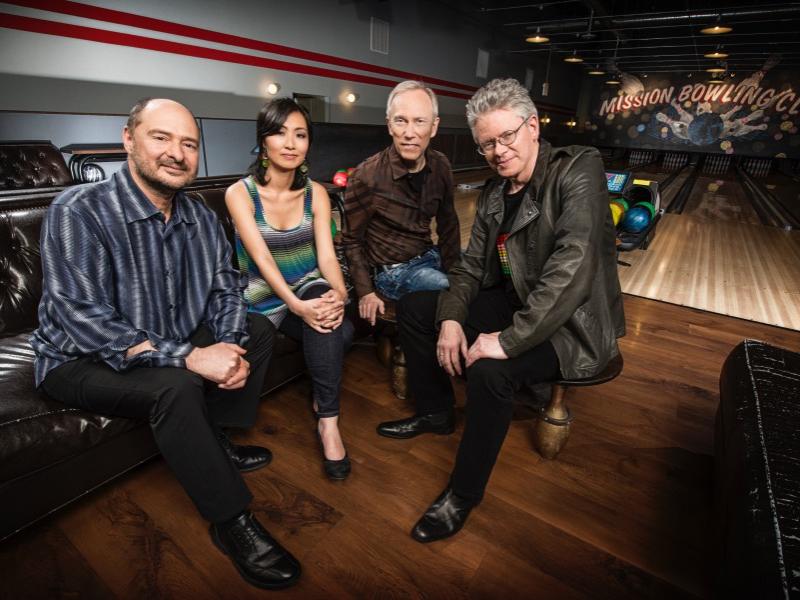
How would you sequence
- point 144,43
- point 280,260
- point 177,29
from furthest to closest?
point 177,29, point 144,43, point 280,260

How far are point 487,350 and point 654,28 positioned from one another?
1201cm

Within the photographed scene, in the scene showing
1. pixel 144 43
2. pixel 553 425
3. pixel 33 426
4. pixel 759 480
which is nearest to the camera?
pixel 759 480

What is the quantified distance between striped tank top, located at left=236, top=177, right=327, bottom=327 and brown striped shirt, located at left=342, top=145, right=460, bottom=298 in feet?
0.77

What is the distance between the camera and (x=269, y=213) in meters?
1.58

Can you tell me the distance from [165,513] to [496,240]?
1384mm

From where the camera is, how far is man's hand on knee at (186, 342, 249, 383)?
1.19 metres

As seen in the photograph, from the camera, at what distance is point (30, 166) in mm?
3357

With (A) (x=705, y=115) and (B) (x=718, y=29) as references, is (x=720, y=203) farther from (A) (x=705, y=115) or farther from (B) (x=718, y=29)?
(A) (x=705, y=115)

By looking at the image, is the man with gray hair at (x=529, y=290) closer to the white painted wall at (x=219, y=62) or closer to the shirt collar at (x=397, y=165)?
the shirt collar at (x=397, y=165)

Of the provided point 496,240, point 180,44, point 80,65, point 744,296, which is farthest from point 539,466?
point 180,44

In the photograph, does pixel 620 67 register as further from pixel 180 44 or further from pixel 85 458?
pixel 85 458

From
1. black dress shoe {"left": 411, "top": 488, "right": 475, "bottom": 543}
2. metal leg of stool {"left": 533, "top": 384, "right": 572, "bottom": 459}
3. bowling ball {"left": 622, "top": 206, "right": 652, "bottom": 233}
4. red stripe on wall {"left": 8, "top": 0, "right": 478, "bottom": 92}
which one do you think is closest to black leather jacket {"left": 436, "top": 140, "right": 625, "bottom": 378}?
metal leg of stool {"left": 533, "top": 384, "right": 572, "bottom": 459}

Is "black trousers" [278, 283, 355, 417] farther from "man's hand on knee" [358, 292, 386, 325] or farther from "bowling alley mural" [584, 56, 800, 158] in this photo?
"bowling alley mural" [584, 56, 800, 158]

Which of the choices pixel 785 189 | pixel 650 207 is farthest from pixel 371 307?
pixel 785 189
